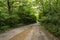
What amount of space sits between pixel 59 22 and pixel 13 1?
67.1ft

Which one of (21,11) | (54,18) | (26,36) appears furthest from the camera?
(21,11)

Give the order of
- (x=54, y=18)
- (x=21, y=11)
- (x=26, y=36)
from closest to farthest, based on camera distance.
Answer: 1. (x=26, y=36)
2. (x=54, y=18)
3. (x=21, y=11)

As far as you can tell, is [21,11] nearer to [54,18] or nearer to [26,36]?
[54,18]

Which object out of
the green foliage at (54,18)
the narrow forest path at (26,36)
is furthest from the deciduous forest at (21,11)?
the narrow forest path at (26,36)

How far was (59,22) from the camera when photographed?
18.5 meters

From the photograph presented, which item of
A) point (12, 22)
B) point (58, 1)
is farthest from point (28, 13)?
point (58, 1)

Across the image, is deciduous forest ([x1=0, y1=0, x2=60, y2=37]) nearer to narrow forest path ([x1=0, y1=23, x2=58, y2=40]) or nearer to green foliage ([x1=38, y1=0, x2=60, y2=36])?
green foliage ([x1=38, y1=0, x2=60, y2=36])

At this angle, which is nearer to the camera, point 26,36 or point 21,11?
point 26,36

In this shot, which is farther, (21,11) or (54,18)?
(21,11)

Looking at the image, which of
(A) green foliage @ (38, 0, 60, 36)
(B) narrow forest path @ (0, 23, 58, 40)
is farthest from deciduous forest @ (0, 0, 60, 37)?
(B) narrow forest path @ (0, 23, 58, 40)

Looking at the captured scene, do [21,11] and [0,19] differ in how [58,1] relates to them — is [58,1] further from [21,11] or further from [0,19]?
[21,11]

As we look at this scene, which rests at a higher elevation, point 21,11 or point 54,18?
point 54,18

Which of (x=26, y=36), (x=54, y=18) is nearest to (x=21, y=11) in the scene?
(x=54, y=18)

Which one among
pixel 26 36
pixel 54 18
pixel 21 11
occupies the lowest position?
pixel 21 11
